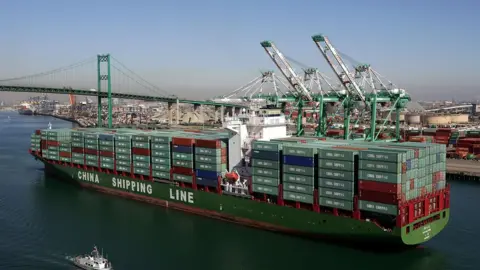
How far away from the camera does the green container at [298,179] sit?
28.3 metres

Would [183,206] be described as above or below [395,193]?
below

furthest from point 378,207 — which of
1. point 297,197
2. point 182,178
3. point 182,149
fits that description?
point 182,149

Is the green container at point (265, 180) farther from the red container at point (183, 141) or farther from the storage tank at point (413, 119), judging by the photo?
the storage tank at point (413, 119)

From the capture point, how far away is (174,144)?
121 ft

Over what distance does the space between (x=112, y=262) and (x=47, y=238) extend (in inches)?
252

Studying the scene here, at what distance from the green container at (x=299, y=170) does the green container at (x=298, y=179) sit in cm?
20

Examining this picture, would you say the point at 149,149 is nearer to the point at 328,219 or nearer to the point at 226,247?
the point at 226,247

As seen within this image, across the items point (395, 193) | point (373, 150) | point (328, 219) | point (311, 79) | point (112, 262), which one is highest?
point (311, 79)

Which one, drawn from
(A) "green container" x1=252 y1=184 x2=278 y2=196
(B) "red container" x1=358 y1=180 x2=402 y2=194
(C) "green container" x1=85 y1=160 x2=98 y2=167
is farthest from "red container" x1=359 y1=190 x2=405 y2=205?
(C) "green container" x1=85 y1=160 x2=98 y2=167

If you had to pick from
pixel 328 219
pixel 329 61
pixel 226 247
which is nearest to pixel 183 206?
pixel 226 247

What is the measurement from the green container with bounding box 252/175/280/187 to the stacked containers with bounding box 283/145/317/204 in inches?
30.2

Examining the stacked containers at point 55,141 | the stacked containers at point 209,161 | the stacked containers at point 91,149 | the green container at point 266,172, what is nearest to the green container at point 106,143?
the stacked containers at point 91,149

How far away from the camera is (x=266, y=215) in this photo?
101 ft

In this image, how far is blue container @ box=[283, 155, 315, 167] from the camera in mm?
28289
